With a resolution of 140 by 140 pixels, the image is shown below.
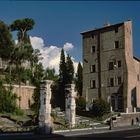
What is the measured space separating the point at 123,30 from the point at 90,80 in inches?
399

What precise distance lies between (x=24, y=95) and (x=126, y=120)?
14107 mm

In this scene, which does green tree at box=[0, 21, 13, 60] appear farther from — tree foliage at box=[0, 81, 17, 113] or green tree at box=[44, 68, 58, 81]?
green tree at box=[44, 68, 58, 81]

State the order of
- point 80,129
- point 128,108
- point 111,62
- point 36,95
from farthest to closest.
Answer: point 111,62
point 128,108
point 36,95
point 80,129

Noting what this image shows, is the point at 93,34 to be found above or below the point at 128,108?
above

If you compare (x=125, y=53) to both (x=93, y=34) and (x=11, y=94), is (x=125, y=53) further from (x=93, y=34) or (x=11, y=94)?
(x=11, y=94)

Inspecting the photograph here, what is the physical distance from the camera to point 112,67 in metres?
62.3

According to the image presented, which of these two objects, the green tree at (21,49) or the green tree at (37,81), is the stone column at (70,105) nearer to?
the green tree at (37,81)

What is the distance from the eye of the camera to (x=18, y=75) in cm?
5625

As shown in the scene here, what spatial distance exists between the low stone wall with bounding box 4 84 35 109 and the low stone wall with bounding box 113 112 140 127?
42.5ft

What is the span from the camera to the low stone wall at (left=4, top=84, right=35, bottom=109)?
5084cm

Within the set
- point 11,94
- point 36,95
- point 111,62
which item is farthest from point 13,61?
point 111,62

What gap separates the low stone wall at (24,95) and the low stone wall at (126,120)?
12.9m

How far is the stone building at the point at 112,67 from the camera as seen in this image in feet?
198

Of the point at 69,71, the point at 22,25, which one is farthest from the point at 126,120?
the point at 69,71
